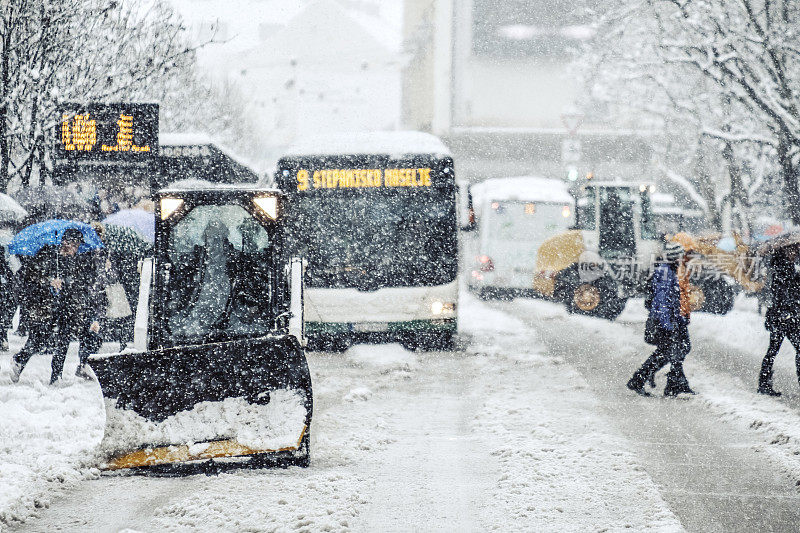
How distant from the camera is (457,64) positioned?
4344 cm

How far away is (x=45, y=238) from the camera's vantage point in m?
9.69

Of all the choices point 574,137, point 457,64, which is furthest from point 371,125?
point 574,137

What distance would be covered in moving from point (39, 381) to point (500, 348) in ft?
21.3

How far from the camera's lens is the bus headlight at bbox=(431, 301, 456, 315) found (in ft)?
41.5

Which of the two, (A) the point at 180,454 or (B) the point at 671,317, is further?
(B) the point at 671,317

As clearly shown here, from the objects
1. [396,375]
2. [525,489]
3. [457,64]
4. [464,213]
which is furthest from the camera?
[457,64]

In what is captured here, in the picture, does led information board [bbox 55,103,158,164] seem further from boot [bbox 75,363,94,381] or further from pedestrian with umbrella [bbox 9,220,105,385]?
boot [bbox 75,363,94,381]

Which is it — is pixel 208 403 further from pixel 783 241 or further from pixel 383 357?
pixel 783 241

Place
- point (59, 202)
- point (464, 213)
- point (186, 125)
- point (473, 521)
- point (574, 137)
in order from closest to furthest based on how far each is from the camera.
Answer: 1. point (473, 521)
2. point (464, 213)
3. point (59, 202)
4. point (574, 137)
5. point (186, 125)

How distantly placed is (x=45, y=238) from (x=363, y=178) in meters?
4.71

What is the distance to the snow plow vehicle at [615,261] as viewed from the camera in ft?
59.6

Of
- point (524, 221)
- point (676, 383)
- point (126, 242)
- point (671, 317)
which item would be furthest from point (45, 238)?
point (524, 221)

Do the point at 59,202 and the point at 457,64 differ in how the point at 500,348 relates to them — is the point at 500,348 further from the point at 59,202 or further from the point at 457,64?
the point at 457,64

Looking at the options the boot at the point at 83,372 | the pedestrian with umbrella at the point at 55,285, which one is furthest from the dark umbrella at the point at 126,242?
the boot at the point at 83,372
